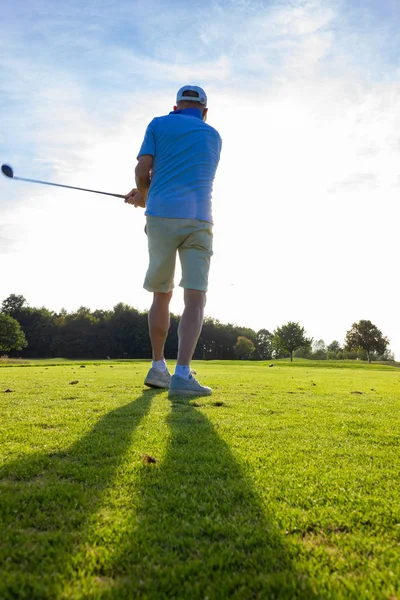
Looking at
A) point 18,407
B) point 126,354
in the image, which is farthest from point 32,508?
point 126,354

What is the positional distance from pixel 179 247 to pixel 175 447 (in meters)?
2.67

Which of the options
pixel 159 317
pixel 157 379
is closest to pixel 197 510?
pixel 159 317

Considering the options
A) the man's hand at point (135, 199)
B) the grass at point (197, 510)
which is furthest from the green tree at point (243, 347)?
the grass at point (197, 510)

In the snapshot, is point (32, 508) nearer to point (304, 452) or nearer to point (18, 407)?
point (304, 452)

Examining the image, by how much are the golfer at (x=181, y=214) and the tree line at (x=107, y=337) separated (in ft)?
193

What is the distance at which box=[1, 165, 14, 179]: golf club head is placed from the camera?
22.6 ft

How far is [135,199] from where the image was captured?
5.49m

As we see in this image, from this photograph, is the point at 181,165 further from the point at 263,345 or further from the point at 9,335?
the point at 263,345

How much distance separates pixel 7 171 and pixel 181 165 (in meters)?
3.85

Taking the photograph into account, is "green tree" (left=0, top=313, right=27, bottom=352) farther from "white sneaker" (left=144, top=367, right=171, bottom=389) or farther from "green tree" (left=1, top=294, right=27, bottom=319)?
"white sneaker" (left=144, top=367, right=171, bottom=389)

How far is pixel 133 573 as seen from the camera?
114 cm

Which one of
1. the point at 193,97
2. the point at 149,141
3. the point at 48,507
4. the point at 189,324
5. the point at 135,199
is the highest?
the point at 193,97

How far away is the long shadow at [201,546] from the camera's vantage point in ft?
3.54

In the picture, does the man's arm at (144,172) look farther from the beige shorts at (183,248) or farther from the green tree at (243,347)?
the green tree at (243,347)
